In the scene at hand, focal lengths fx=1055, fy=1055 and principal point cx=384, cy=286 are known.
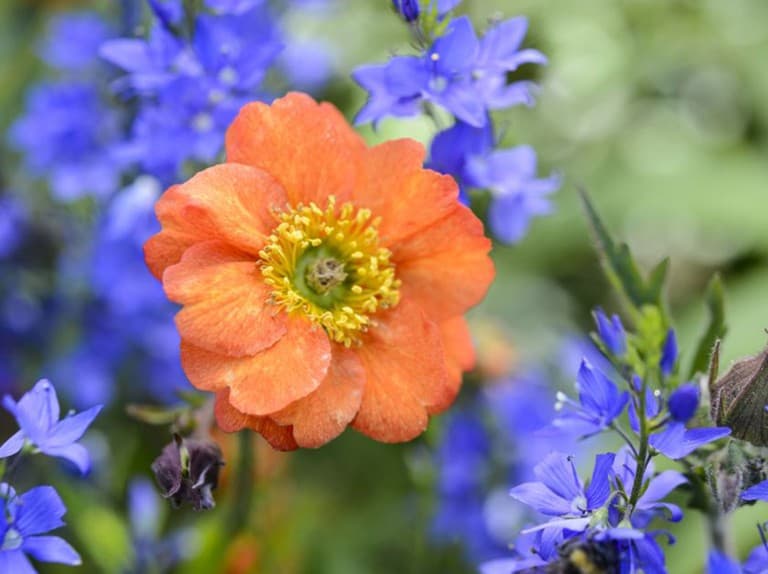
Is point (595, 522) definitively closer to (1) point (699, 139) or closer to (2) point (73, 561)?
(2) point (73, 561)

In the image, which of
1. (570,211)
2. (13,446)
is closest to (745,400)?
(13,446)

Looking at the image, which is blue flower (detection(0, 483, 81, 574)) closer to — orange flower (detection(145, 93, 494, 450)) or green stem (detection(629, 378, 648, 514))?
orange flower (detection(145, 93, 494, 450))

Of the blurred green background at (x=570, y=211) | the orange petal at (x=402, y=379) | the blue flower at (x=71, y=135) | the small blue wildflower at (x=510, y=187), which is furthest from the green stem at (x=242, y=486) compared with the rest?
the blue flower at (x=71, y=135)

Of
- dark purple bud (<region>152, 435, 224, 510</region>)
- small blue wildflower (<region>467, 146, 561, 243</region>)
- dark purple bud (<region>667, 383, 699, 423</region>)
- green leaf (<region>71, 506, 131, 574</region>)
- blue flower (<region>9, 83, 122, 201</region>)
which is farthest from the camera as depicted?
blue flower (<region>9, 83, 122, 201</region>)

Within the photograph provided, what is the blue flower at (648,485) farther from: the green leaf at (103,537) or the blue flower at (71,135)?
the blue flower at (71,135)

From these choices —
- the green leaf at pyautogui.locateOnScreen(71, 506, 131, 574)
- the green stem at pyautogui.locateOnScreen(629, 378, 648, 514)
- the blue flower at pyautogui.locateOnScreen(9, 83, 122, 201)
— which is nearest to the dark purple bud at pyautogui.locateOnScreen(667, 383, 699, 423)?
the green stem at pyautogui.locateOnScreen(629, 378, 648, 514)

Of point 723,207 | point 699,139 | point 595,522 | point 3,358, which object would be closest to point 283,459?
point 3,358

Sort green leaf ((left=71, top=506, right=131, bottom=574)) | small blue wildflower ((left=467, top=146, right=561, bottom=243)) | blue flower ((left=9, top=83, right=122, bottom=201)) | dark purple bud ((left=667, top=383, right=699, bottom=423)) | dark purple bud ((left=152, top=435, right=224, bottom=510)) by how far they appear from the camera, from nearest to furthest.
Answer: dark purple bud ((left=667, top=383, right=699, bottom=423))
dark purple bud ((left=152, top=435, right=224, bottom=510))
small blue wildflower ((left=467, top=146, right=561, bottom=243))
green leaf ((left=71, top=506, right=131, bottom=574))
blue flower ((left=9, top=83, right=122, bottom=201))
